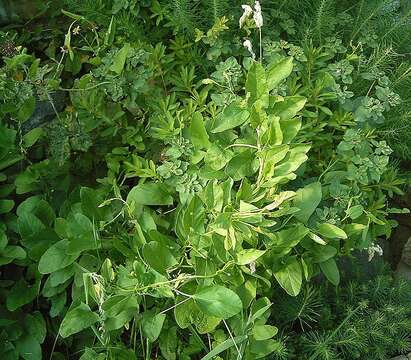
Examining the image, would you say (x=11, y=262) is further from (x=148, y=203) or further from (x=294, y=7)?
(x=294, y=7)

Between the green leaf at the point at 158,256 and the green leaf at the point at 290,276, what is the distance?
253 mm

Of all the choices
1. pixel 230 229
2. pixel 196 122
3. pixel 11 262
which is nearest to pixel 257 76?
pixel 196 122

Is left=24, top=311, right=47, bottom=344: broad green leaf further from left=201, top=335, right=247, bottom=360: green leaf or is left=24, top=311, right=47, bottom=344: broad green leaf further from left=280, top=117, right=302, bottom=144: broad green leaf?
left=280, top=117, right=302, bottom=144: broad green leaf

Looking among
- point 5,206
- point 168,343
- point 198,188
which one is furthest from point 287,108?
point 5,206

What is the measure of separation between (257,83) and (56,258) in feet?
2.09

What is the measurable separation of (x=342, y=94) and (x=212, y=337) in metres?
0.74

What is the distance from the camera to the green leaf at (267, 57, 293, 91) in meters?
1.46

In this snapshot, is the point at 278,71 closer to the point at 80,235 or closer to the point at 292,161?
the point at 292,161

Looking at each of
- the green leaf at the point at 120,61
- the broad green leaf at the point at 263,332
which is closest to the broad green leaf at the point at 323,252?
the broad green leaf at the point at 263,332

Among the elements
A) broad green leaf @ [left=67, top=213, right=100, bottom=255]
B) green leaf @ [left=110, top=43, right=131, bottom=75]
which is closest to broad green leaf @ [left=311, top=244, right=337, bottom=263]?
broad green leaf @ [left=67, top=213, right=100, bottom=255]

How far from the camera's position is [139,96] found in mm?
1813

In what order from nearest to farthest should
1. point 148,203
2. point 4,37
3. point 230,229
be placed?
point 230,229
point 148,203
point 4,37

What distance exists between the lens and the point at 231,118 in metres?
1.44

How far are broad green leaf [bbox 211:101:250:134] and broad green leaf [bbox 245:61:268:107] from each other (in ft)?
0.13
